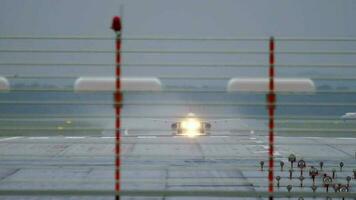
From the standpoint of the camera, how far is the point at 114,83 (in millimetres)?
6098

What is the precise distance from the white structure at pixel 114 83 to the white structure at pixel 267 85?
0.85 m

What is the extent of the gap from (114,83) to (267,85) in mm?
1694

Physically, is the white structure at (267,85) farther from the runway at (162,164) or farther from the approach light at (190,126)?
the approach light at (190,126)

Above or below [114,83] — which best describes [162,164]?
below

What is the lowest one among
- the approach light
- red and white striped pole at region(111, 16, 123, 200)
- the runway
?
the runway

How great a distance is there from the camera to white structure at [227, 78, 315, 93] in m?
6.09

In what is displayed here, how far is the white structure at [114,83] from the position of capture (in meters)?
6.09

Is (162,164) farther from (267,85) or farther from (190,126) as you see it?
(267,85)

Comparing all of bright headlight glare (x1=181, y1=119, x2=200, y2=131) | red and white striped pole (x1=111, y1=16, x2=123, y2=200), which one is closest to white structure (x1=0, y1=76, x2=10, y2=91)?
red and white striped pole (x1=111, y1=16, x2=123, y2=200)

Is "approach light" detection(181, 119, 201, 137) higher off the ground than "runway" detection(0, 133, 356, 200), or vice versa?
"approach light" detection(181, 119, 201, 137)

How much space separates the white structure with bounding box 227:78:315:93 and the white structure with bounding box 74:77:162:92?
2.78ft

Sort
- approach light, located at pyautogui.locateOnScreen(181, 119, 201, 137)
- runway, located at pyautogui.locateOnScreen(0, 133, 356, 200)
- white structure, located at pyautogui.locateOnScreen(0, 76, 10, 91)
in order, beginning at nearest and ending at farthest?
white structure, located at pyautogui.locateOnScreen(0, 76, 10, 91) → runway, located at pyautogui.locateOnScreen(0, 133, 356, 200) → approach light, located at pyautogui.locateOnScreen(181, 119, 201, 137)

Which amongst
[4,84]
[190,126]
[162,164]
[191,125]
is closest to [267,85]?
[4,84]

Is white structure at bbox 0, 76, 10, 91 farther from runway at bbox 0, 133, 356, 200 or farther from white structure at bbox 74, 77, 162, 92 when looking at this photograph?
runway at bbox 0, 133, 356, 200
